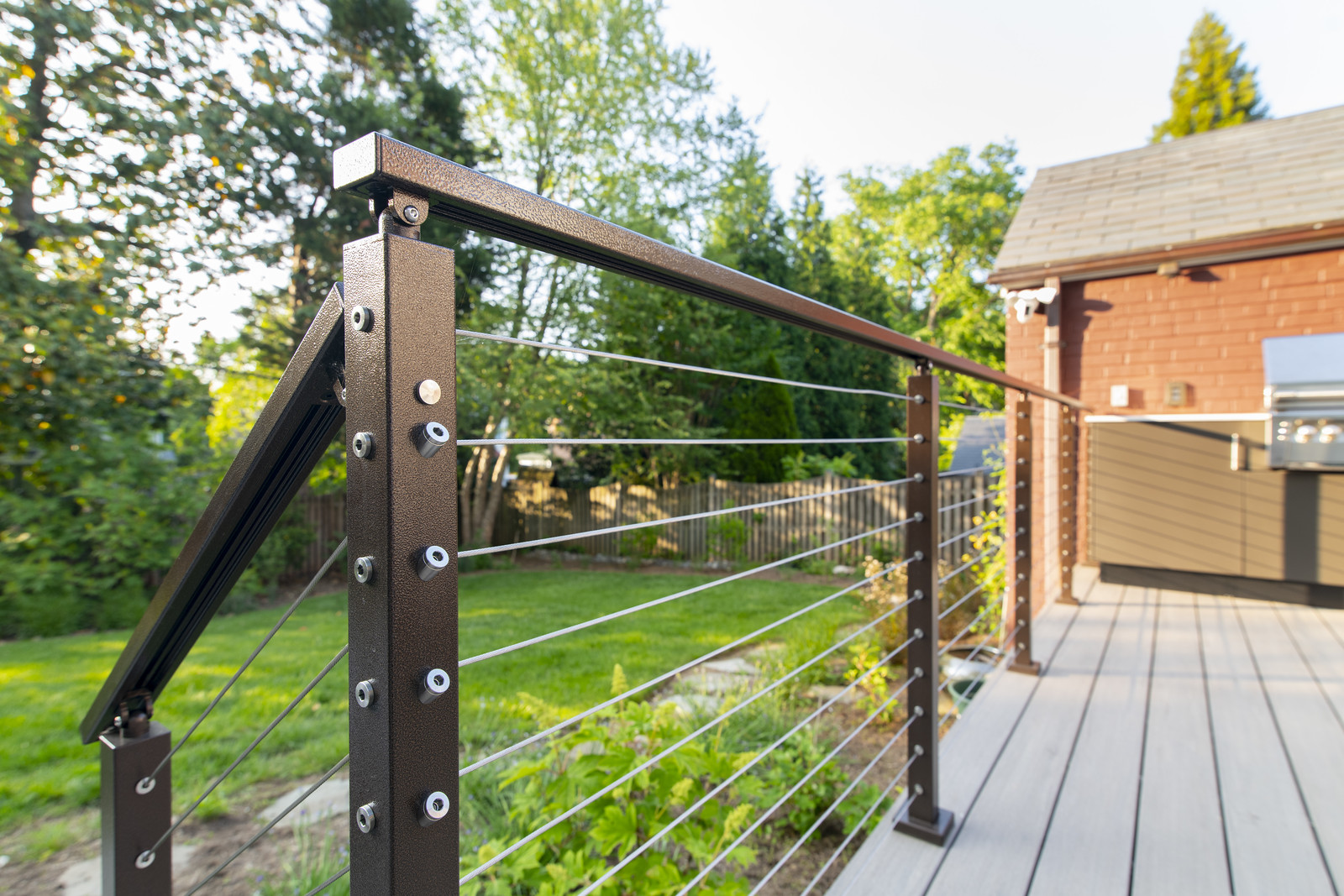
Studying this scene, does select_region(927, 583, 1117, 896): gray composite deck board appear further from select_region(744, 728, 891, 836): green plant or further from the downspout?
the downspout

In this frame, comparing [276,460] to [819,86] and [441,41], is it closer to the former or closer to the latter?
[441,41]

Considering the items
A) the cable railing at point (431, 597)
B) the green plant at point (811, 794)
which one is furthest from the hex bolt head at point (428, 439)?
the green plant at point (811, 794)

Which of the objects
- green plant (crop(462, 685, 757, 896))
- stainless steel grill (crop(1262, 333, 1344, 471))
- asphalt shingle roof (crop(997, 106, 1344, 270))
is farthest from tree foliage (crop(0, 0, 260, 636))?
stainless steel grill (crop(1262, 333, 1344, 471))

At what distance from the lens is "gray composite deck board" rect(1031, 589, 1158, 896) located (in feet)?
4.59

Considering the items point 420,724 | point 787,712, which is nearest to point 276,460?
point 420,724

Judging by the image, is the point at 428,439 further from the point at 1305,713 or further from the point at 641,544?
the point at 641,544

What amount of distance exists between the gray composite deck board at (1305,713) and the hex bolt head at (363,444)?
200 cm

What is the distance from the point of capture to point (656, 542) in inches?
398

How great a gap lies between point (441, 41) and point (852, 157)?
15.7 m

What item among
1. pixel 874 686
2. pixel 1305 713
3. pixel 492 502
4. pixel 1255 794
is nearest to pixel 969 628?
pixel 1255 794

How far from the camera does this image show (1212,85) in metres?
17.4

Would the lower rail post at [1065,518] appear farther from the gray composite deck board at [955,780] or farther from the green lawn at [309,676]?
the green lawn at [309,676]

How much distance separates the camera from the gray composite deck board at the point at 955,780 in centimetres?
Result: 137

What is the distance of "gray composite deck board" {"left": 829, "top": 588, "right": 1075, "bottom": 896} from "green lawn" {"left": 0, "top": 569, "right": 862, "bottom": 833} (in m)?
1.20
